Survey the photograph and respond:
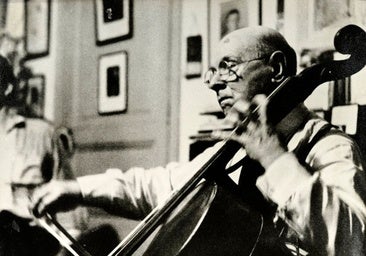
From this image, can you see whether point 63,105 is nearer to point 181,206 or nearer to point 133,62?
point 133,62

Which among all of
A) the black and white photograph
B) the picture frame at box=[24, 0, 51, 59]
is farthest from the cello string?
the picture frame at box=[24, 0, 51, 59]

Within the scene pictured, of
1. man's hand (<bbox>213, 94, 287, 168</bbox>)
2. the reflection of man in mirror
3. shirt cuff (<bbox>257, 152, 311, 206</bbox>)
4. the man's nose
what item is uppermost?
the reflection of man in mirror

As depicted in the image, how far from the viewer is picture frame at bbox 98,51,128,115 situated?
134cm

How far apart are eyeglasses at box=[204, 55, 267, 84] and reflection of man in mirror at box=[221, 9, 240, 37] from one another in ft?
0.23

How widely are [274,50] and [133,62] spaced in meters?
0.32

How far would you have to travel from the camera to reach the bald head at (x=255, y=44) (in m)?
1.24

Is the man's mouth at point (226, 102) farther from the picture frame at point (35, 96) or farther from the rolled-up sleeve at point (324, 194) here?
the picture frame at point (35, 96)

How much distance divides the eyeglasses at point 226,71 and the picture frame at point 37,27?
0.39 meters

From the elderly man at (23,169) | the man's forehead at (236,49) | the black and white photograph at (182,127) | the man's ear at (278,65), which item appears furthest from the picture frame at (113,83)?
the man's ear at (278,65)

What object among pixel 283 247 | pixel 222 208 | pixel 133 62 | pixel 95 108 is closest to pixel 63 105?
pixel 95 108

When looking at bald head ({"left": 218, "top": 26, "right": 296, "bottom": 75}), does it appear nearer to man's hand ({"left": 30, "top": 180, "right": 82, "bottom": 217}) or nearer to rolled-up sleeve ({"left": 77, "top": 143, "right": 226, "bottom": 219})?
rolled-up sleeve ({"left": 77, "top": 143, "right": 226, "bottom": 219})

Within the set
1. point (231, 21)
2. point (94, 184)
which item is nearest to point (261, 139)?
point (231, 21)

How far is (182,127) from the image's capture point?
4.22ft

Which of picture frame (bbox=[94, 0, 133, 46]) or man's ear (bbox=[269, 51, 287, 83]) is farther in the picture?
picture frame (bbox=[94, 0, 133, 46])
